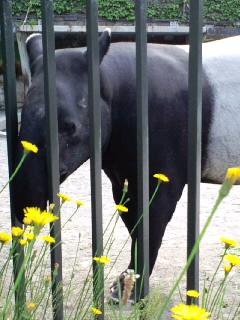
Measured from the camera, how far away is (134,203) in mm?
2844

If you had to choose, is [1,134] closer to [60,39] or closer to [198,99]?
[60,39]

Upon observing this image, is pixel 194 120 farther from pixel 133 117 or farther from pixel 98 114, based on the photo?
pixel 133 117

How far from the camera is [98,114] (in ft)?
5.46

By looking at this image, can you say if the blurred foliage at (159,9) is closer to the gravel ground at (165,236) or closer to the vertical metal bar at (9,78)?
the gravel ground at (165,236)

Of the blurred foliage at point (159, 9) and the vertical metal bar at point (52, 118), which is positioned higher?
the vertical metal bar at point (52, 118)

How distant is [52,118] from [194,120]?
1.36 feet

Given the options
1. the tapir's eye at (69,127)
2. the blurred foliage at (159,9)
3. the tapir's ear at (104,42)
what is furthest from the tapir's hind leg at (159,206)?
the blurred foliage at (159,9)

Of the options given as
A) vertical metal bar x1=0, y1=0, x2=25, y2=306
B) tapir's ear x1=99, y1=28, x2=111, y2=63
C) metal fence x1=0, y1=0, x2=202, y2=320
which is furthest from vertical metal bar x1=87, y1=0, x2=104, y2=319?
tapir's ear x1=99, y1=28, x2=111, y2=63

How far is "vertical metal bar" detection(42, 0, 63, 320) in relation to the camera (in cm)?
163

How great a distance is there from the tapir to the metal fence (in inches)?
21.6

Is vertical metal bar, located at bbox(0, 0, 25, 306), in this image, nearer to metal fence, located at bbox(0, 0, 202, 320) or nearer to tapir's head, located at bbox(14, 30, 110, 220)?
metal fence, located at bbox(0, 0, 202, 320)

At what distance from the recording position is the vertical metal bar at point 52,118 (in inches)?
64.0

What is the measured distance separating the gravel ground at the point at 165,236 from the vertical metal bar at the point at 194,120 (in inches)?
41.8

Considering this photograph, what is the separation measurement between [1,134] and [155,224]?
6.68 metres
